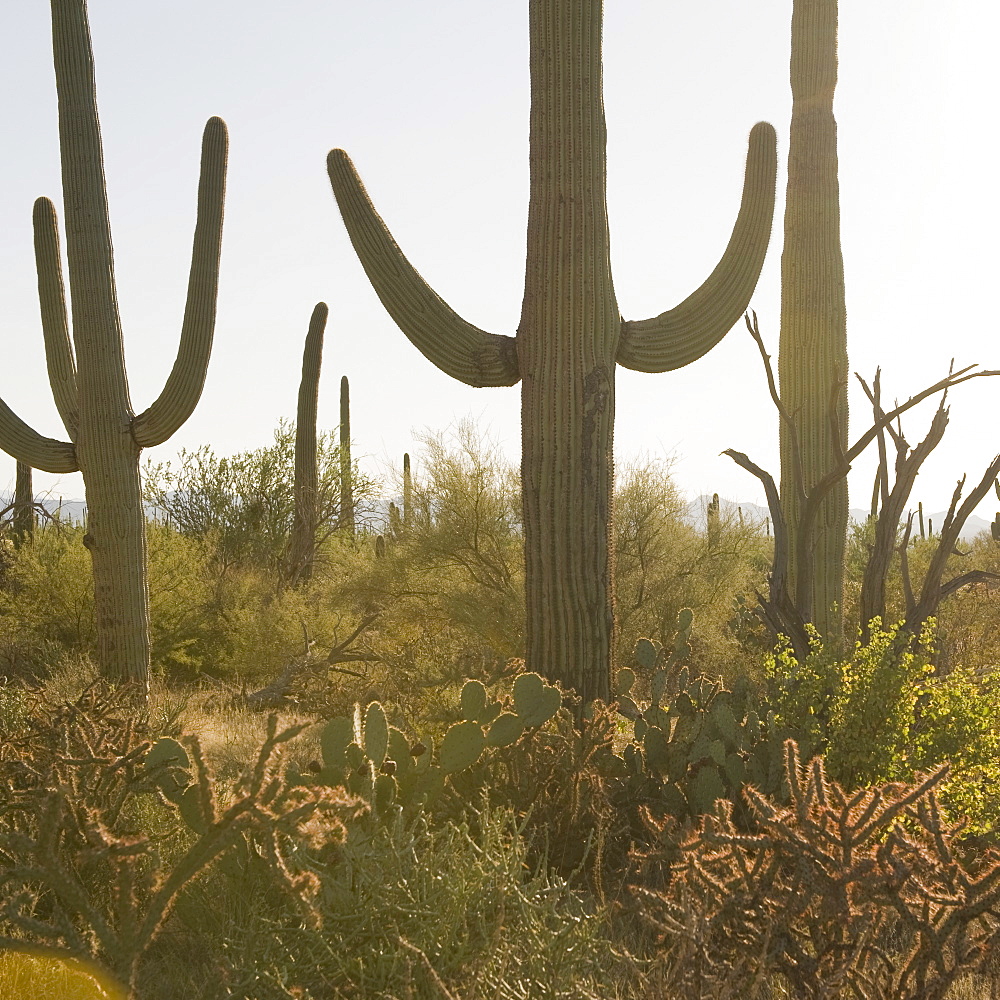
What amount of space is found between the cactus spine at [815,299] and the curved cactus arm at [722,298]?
1.79 ft

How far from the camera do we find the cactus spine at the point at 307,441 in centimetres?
1819

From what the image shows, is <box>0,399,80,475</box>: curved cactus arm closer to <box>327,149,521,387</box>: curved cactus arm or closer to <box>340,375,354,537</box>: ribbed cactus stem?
<box>327,149,521,387</box>: curved cactus arm

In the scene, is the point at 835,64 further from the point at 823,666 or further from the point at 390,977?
the point at 390,977

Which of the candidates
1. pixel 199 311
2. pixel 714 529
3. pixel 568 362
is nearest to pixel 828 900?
pixel 568 362

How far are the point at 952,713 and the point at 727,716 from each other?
1020mm

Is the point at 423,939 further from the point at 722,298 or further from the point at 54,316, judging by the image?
the point at 54,316

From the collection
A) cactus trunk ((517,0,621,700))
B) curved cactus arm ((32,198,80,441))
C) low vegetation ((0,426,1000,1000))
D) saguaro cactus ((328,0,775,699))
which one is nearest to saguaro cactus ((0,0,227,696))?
curved cactus arm ((32,198,80,441))

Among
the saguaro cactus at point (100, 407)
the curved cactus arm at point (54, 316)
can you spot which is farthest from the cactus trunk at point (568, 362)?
the curved cactus arm at point (54, 316)

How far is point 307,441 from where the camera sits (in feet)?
60.2

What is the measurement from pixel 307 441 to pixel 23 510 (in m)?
5.16

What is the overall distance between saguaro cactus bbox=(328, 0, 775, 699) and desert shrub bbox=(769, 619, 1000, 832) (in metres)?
2.06

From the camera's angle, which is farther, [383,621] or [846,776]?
[383,621]

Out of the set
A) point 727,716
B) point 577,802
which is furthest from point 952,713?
point 577,802

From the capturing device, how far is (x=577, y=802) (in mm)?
4555
